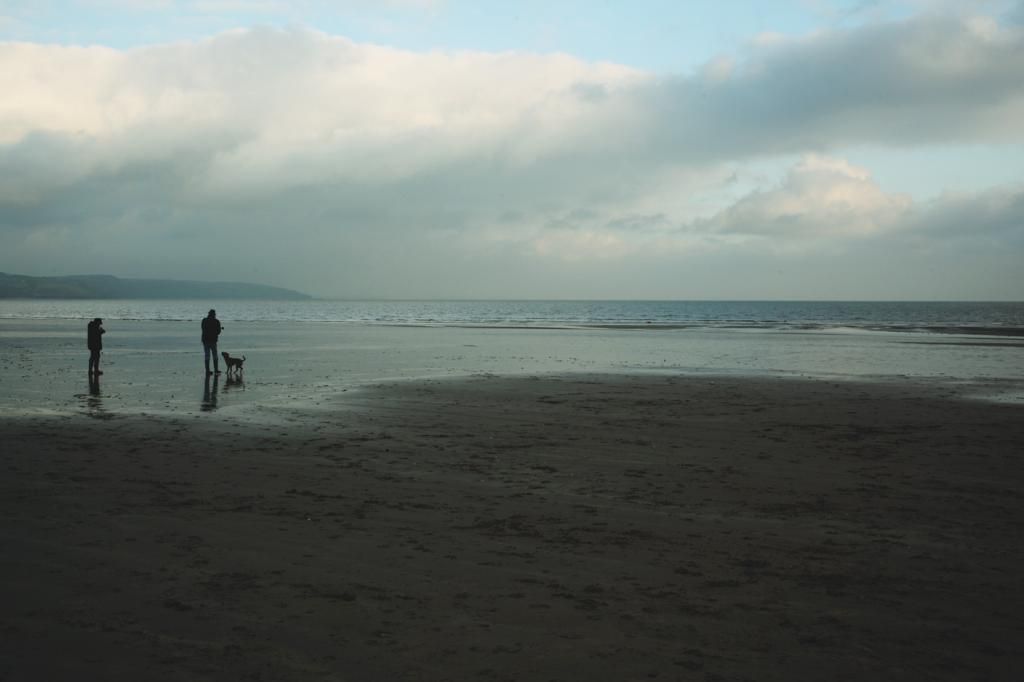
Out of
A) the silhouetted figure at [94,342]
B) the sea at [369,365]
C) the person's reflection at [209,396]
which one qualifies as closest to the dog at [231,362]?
the sea at [369,365]

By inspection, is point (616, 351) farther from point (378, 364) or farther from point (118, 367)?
point (118, 367)

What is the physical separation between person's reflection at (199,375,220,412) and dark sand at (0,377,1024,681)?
3526mm

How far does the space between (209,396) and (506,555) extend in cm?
1573

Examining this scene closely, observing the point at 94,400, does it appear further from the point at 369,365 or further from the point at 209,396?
the point at 369,365

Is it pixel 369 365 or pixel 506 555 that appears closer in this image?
pixel 506 555

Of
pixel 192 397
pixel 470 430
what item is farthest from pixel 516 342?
pixel 470 430

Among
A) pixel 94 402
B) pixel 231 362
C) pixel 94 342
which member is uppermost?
pixel 94 342

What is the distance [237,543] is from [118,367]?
83.3ft

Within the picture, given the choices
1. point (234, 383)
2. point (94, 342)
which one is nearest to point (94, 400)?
point (234, 383)

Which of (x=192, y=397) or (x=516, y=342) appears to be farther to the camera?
(x=516, y=342)

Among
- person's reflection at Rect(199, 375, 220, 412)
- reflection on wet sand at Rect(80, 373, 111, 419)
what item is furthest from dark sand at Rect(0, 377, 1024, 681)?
person's reflection at Rect(199, 375, 220, 412)

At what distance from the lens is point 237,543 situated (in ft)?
26.3

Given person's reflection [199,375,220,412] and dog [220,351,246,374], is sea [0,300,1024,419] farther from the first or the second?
dog [220,351,246,374]

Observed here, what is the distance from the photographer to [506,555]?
7.80 m
